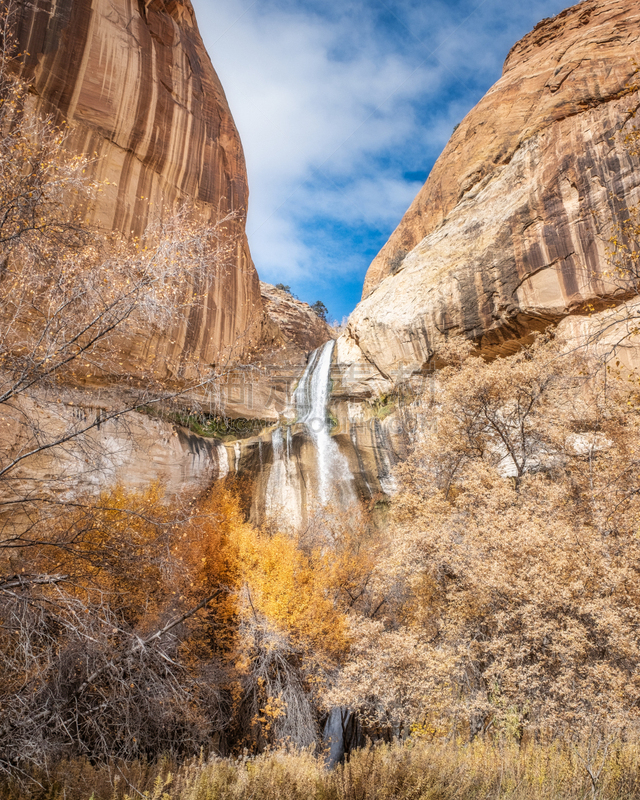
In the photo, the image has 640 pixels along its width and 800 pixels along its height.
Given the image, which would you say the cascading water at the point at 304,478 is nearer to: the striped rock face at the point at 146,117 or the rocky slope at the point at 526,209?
the rocky slope at the point at 526,209

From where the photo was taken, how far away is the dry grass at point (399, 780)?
490 cm

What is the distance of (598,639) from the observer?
7797 millimetres

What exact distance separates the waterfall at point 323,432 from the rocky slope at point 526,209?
1.51 meters

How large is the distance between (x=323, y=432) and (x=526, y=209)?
13013 mm

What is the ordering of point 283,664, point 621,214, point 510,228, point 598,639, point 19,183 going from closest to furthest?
point 19,183 → point 598,639 → point 283,664 → point 621,214 → point 510,228

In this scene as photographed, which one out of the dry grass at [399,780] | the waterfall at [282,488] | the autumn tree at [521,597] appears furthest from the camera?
the waterfall at [282,488]

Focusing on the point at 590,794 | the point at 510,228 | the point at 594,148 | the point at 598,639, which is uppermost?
the point at 594,148

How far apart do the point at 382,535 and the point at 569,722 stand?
42.4ft

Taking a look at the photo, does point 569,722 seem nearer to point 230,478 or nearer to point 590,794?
point 590,794

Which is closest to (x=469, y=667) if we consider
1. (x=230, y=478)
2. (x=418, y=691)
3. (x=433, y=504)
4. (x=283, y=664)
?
(x=418, y=691)

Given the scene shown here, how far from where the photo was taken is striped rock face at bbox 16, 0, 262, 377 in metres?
16.5

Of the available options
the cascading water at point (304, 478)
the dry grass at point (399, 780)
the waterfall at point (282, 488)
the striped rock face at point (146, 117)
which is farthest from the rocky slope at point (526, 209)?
the dry grass at point (399, 780)

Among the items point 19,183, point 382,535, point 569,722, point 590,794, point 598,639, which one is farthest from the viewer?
point 382,535

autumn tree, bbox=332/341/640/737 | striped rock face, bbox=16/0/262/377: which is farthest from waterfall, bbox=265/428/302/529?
autumn tree, bbox=332/341/640/737
